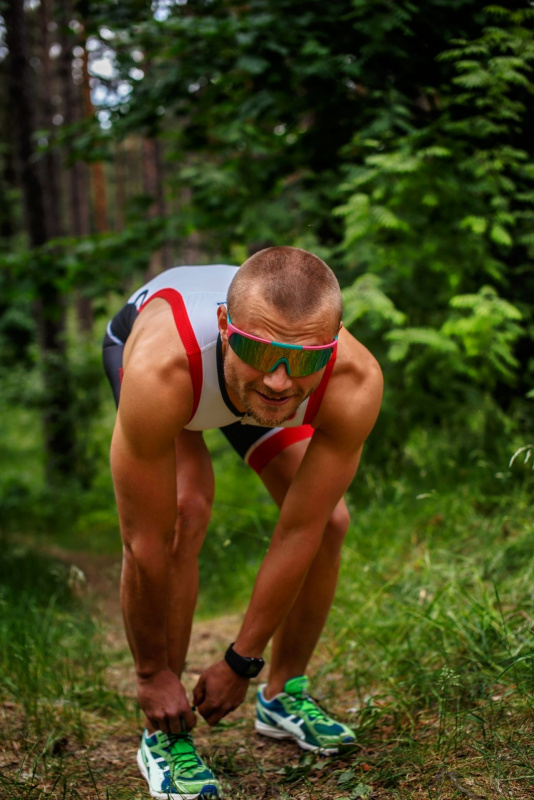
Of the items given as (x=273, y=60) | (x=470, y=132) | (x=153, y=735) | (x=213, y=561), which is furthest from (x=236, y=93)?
(x=153, y=735)

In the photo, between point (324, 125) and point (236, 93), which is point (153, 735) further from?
point (236, 93)

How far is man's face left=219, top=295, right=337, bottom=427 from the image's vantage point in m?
2.17

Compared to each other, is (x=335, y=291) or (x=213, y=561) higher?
(x=335, y=291)

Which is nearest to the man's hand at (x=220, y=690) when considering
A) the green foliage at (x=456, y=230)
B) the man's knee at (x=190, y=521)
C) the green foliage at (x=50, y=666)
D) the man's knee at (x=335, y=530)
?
the man's knee at (x=190, y=521)

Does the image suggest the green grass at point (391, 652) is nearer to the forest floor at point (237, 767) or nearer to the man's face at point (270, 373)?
the forest floor at point (237, 767)

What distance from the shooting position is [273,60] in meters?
4.82

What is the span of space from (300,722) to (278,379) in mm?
1469

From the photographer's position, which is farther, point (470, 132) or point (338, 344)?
point (470, 132)

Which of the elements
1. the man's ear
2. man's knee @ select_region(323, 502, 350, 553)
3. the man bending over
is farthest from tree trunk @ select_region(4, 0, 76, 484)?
the man's ear

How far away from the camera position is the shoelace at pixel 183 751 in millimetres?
2514

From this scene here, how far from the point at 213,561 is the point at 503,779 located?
125 inches

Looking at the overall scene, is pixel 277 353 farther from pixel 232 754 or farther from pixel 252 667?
pixel 232 754

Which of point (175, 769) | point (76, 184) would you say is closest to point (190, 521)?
point (175, 769)

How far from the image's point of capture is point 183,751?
2561 mm
